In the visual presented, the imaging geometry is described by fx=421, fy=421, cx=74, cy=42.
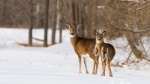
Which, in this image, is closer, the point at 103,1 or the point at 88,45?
the point at 88,45

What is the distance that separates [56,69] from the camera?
1399 cm

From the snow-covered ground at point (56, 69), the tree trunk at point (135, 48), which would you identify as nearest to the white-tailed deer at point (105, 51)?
the snow-covered ground at point (56, 69)

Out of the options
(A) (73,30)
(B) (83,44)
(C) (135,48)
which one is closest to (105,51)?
(B) (83,44)

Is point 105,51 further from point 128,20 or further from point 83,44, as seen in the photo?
point 128,20

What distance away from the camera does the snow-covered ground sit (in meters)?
10.0

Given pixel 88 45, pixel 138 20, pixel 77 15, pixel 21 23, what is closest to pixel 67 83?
pixel 88 45

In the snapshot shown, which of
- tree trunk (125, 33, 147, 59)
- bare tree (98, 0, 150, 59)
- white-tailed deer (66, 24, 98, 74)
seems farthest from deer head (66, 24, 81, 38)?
tree trunk (125, 33, 147, 59)

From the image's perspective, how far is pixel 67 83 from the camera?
9.60m

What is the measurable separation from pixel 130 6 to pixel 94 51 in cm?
469

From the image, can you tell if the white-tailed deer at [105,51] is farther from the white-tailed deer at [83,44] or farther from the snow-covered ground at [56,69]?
the white-tailed deer at [83,44]

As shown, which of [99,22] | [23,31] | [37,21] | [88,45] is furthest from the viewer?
[37,21]

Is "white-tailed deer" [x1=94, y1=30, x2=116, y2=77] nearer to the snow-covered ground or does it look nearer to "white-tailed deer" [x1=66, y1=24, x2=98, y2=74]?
the snow-covered ground

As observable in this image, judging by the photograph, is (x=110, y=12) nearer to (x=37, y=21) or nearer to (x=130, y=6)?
(x=130, y=6)

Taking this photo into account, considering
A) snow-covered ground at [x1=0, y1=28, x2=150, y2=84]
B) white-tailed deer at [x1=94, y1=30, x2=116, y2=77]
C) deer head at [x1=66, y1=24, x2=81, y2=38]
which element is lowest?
snow-covered ground at [x1=0, y1=28, x2=150, y2=84]
